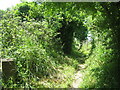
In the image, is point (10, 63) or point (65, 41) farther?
point (65, 41)

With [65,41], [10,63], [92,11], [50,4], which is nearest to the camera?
[10,63]

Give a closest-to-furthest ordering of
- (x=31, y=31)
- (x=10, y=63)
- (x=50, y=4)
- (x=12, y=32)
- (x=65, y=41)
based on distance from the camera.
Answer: (x=10, y=63)
(x=50, y=4)
(x=12, y=32)
(x=31, y=31)
(x=65, y=41)

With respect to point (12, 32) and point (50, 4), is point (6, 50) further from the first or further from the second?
point (50, 4)

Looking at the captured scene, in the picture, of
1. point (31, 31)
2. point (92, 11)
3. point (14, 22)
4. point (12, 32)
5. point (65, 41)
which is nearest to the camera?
point (92, 11)

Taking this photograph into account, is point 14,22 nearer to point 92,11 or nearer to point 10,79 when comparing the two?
point 10,79

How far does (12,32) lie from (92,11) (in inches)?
104

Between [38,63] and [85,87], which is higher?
[38,63]

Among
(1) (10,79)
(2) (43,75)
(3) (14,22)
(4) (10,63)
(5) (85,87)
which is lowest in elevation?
(5) (85,87)

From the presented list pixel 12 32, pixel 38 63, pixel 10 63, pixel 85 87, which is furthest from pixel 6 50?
pixel 85 87

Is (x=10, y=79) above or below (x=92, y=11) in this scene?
below

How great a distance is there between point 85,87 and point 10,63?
2293 mm

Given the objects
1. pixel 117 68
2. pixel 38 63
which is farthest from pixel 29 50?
pixel 117 68

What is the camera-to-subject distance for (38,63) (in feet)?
12.4

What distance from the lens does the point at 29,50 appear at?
11.6 ft
